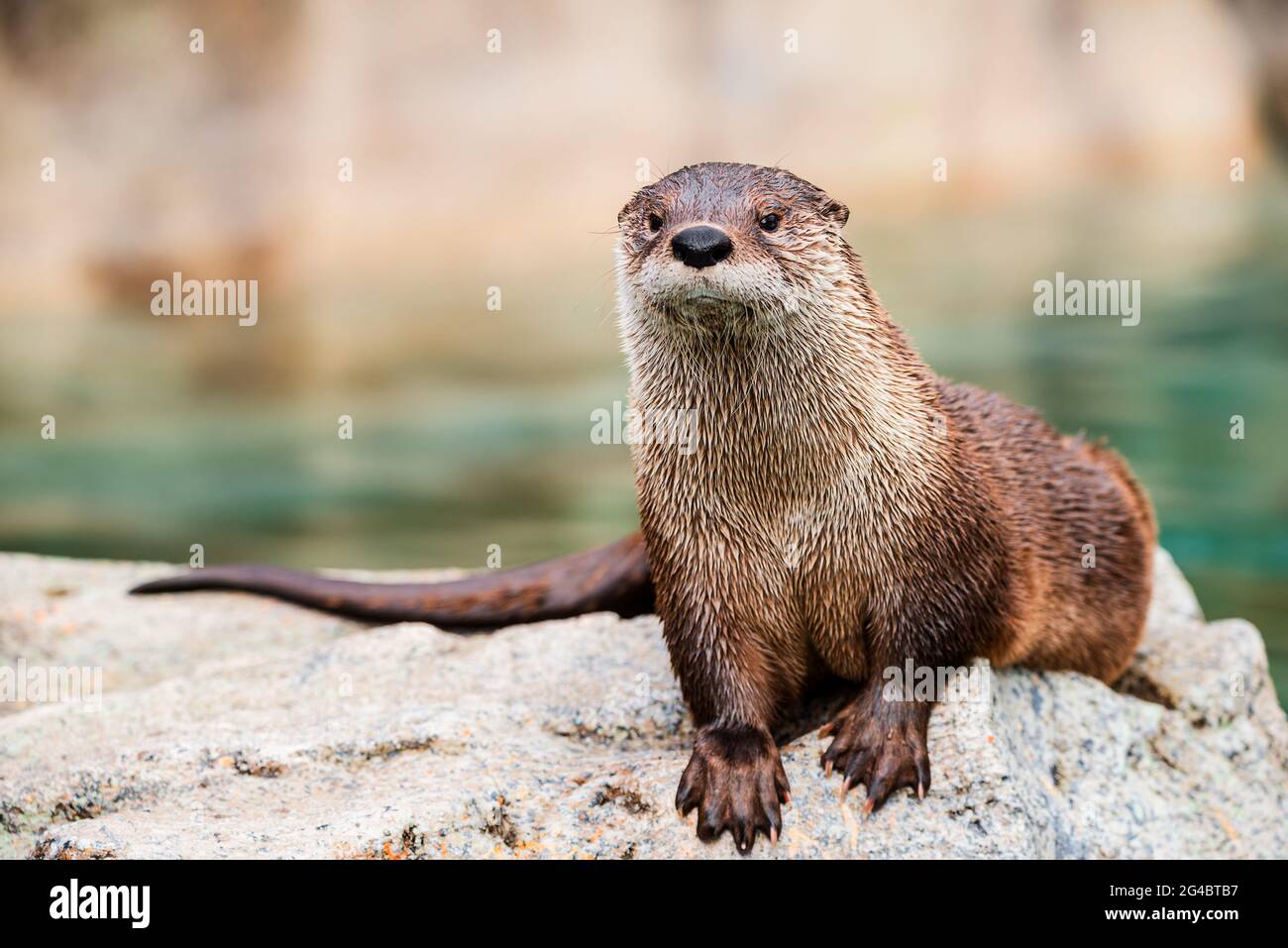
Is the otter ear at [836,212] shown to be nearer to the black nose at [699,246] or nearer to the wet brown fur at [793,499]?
the wet brown fur at [793,499]

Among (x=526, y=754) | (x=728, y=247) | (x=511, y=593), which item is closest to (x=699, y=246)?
(x=728, y=247)

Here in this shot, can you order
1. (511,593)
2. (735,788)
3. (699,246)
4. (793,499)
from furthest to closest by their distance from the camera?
(511,593)
(793,499)
(735,788)
(699,246)

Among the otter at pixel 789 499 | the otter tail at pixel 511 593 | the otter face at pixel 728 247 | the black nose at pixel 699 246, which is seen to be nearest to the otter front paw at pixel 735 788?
the otter at pixel 789 499

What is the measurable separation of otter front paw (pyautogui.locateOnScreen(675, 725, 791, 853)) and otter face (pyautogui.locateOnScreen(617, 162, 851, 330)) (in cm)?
66

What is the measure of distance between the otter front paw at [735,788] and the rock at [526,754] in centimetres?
4

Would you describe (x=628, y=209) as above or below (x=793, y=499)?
above

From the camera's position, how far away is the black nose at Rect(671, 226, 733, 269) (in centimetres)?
204

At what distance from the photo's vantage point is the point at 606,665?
2.94 metres

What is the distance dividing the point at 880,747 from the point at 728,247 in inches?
32.3

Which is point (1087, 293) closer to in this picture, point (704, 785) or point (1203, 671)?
point (1203, 671)

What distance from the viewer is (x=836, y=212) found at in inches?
93.0

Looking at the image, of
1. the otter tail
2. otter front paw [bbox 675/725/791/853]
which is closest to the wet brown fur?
otter front paw [bbox 675/725/791/853]

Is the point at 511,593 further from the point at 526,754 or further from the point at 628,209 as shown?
the point at 628,209

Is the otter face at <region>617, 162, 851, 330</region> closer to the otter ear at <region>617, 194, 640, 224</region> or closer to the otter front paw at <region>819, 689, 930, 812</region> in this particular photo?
the otter ear at <region>617, 194, 640, 224</region>
